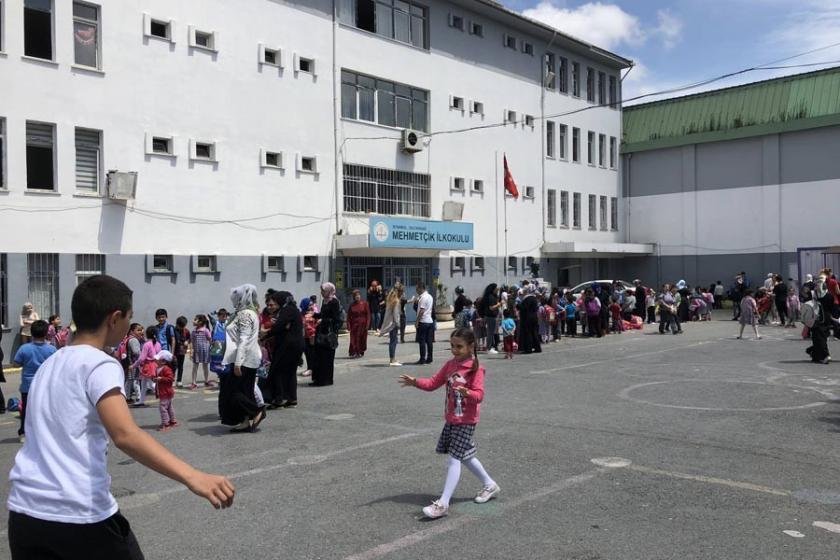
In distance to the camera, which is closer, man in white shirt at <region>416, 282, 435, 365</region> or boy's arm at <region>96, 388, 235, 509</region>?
boy's arm at <region>96, 388, 235, 509</region>

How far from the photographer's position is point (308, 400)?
12258 mm

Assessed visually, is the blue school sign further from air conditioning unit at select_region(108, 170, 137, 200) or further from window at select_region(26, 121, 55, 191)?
window at select_region(26, 121, 55, 191)

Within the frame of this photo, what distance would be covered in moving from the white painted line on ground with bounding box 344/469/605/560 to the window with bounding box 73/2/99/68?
59.0ft

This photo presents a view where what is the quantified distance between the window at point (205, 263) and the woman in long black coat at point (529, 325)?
30.7 ft

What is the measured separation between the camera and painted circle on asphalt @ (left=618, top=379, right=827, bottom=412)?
424 inches

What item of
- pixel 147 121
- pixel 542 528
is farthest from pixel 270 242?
pixel 542 528

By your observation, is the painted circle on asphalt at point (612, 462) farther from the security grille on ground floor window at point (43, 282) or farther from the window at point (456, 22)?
the window at point (456, 22)

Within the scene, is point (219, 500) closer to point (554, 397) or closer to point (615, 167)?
point (554, 397)

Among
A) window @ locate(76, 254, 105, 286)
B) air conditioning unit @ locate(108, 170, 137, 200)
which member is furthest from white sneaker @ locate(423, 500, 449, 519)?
air conditioning unit @ locate(108, 170, 137, 200)

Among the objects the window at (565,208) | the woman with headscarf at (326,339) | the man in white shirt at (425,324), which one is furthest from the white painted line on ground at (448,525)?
A: the window at (565,208)

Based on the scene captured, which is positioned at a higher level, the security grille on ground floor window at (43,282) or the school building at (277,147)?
the school building at (277,147)

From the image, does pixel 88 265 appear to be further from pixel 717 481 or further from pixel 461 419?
pixel 717 481

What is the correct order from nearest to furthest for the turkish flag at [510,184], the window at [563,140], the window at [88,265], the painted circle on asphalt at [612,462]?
the painted circle on asphalt at [612,462], the window at [88,265], the turkish flag at [510,184], the window at [563,140]

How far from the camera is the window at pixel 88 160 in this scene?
65.3ft
